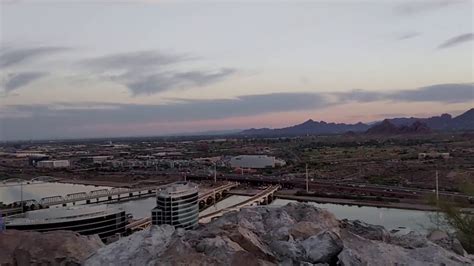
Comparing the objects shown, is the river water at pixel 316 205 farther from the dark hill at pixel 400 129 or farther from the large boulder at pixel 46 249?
the dark hill at pixel 400 129

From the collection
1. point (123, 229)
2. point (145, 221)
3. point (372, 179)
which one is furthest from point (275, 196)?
point (123, 229)

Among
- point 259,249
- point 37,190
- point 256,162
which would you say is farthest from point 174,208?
point 256,162

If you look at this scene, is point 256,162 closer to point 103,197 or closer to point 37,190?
point 37,190

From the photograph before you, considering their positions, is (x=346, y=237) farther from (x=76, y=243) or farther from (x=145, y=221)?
(x=145, y=221)

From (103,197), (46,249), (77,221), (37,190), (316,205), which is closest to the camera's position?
(46,249)

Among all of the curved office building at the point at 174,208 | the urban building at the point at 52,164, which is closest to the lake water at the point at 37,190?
the urban building at the point at 52,164

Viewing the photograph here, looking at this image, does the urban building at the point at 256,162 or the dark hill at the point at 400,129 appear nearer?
the urban building at the point at 256,162

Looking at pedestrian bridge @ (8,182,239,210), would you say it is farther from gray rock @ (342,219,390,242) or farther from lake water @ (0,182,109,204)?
gray rock @ (342,219,390,242)
